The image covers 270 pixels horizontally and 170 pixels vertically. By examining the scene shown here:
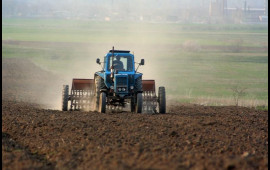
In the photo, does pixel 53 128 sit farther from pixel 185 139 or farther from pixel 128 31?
pixel 128 31

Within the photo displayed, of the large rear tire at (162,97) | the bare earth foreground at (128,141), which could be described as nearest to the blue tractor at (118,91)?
the large rear tire at (162,97)

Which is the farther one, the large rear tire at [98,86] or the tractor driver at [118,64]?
the tractor driver at [118,64]

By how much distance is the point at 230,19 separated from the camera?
105812 millimetres

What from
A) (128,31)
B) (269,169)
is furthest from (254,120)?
(128,31)

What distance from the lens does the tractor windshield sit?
19906 mm

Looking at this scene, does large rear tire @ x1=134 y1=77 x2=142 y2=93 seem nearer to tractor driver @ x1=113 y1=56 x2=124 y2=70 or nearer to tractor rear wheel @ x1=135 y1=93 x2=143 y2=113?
tractor rear wheel @ x1=135 y1=93 x2=143 y2=113

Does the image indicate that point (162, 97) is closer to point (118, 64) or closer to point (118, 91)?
point (118, 91)

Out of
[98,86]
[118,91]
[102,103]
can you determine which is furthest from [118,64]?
[102,103]

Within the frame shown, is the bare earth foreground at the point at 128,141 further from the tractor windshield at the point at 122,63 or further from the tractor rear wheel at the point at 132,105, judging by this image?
the tractor windshield at the point at 122,63

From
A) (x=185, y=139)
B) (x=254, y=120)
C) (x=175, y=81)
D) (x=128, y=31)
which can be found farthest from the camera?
(x=128, y=31)

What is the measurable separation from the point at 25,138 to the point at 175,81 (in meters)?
36.0

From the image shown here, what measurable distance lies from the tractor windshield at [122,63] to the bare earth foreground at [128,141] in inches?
82.7

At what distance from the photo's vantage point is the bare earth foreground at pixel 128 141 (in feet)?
31.5

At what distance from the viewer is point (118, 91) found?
18828 mm
